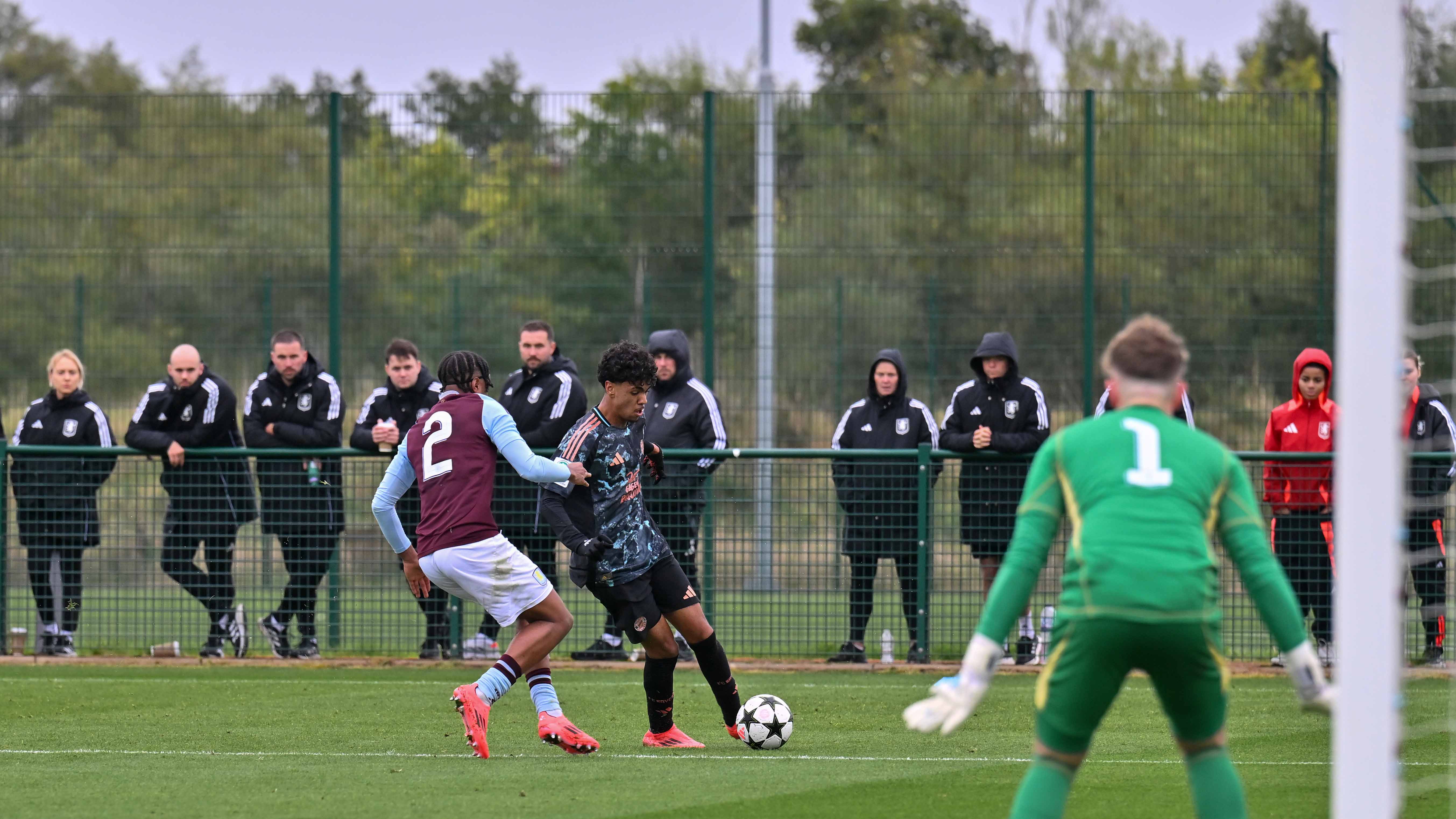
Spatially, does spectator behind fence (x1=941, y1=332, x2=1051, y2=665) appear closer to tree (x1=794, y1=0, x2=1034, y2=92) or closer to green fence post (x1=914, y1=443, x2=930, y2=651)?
green fence post (x1=914, y1=443, x2=930, y2=651)

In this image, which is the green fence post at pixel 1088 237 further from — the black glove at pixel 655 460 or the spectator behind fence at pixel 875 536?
the black glove at pixel 655 460

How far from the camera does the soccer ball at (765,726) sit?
743 centimetres

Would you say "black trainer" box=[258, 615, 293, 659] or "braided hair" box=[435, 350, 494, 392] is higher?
"braided hair" box=[435, 350, 494, 392]

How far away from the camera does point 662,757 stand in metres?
7.27

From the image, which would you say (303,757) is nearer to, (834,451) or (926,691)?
(926,691)

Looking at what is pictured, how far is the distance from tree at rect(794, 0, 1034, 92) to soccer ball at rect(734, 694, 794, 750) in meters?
32.9

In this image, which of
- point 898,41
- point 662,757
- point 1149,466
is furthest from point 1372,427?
point 898,41

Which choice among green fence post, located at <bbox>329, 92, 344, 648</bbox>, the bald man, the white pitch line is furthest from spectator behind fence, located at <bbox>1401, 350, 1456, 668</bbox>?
green fence post, located at <bbox>329, 92, 344, 648</bbox>

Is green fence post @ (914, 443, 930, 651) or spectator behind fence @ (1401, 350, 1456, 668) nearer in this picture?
spectator behind fence @ (1401, 350, 1456, 668)

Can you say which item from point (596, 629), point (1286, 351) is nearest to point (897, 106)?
point (1286, 351)

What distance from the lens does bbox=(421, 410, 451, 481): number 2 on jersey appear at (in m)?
7.36

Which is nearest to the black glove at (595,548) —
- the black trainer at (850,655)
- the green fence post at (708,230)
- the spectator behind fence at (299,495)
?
the black trainer at (850,655)

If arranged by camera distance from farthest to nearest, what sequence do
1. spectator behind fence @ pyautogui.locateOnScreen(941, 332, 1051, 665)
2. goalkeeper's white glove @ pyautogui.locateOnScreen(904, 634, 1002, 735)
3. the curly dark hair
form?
1. spectator behind fence @ pyautogui.locateOnScreen(941, 332, 1051, 665)
2. the curly dark hair
3. goalkeeper's white glove @ pyautogui.locateOnScreen(904, 634, 1002, 735)

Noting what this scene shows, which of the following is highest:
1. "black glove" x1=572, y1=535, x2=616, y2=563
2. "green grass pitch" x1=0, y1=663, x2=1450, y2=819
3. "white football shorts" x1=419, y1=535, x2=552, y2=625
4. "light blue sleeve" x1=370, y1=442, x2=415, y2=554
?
"light blue sleeve" x1=370, y1=442, x2=415, y2=554
